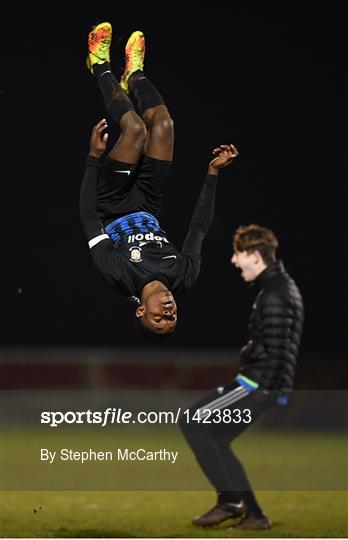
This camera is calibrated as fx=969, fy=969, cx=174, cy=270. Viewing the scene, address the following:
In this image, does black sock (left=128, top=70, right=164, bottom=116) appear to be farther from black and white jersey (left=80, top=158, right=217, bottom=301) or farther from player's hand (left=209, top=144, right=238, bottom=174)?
black and white jersey (left=80, top=158, right=217, bottom=301)

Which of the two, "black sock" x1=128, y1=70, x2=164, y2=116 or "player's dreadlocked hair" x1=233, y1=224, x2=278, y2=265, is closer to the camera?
"black sock" x1=128, y1=70, x2=164, y2=116

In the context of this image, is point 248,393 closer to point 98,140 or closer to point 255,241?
point 255,241

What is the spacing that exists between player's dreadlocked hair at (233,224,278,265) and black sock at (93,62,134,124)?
81.1 inches

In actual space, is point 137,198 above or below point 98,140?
below

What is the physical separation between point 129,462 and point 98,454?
299cm

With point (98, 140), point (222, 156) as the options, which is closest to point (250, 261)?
point (222, 156)

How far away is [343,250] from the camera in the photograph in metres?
18.4

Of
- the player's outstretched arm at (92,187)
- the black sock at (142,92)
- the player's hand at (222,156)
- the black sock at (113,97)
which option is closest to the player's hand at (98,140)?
the player's outstretched arm at (92,187)

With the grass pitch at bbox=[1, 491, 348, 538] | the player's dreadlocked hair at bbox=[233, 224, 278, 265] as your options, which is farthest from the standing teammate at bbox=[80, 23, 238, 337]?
the grass pitch at bbox=[1, 491, 348, 538]

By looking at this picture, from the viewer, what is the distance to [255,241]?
30.4ft

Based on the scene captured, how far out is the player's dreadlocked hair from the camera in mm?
9234

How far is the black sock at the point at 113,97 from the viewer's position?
301 inches

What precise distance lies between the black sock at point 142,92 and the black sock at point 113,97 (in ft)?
0.29

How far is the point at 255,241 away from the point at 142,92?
7.03ft
